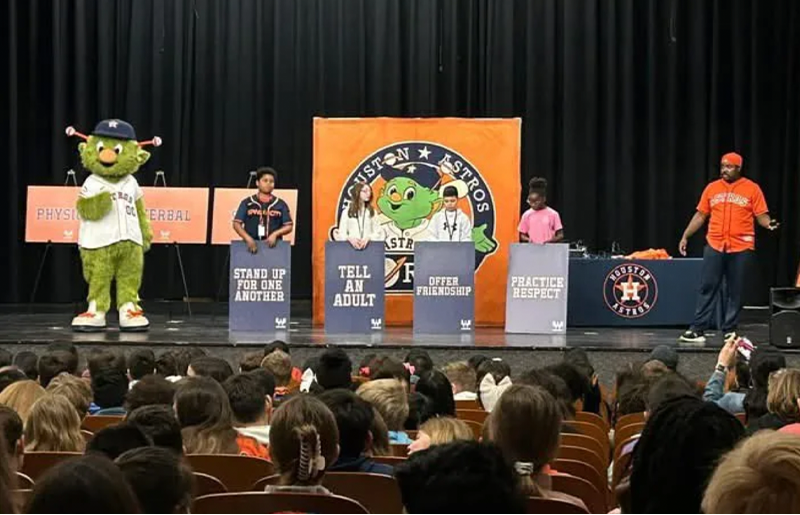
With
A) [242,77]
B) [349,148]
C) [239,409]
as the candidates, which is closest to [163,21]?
[242,77]

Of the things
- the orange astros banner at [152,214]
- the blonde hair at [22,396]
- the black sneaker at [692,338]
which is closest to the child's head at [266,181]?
the orange astros banner at [152,214]

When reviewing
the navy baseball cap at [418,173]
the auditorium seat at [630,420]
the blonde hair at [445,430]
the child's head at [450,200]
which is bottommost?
the auditorium seat at [630,420]

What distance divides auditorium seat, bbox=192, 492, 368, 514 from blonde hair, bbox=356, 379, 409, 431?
6.11 feet

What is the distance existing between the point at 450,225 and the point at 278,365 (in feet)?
15.3

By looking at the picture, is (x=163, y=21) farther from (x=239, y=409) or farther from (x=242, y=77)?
(x=239, y=409)

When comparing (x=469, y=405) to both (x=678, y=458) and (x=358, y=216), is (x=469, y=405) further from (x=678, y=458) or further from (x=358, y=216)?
(x=358, y=216)

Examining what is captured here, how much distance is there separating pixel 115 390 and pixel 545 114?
9.81m

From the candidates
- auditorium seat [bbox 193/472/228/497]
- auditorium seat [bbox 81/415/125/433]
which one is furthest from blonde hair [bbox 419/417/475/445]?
auditorium seat [bbox 81/415/125/433]

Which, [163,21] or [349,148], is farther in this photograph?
[163,21]

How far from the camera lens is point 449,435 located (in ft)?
12.9

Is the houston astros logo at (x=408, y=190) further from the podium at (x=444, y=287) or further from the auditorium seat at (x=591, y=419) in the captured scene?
the auditorium seat at (x=591, y=419)

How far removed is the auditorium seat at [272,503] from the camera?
289 cm

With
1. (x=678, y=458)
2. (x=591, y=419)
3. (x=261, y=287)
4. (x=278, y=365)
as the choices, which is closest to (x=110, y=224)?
(x=261, y=287)

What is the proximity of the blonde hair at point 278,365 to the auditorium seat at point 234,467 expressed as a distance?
105 inches
